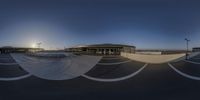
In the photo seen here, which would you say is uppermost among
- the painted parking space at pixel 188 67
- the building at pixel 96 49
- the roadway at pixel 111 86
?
the building at pixel 96 49

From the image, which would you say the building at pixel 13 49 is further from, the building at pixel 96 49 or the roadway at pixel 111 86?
the building at pixel 96 49

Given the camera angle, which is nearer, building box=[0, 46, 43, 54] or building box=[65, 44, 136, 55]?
building box=[0, 46, 43, 54]

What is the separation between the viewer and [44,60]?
169 inches

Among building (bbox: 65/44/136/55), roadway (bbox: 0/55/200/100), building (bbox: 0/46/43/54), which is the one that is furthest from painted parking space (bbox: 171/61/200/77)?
building (bbox: 0/46/43/54)

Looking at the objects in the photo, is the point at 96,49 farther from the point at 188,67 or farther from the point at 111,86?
the point at 111,86

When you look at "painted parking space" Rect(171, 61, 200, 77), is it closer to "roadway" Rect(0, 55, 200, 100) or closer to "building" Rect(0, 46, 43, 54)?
"roadway" Rect(0, 55, 200, 100)

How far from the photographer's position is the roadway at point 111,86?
3.06m

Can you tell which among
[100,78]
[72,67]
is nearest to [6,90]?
[72,67]

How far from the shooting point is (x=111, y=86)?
358 centimetres

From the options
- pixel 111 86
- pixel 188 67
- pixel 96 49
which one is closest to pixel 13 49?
pixel 111 86

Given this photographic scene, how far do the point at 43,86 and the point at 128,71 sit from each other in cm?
209

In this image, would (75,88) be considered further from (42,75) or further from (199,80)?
(199,80)

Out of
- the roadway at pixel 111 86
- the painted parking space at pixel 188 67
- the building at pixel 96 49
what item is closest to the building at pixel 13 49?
the roadway at pixel 111 86

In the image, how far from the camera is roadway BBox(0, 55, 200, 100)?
3.06 m
